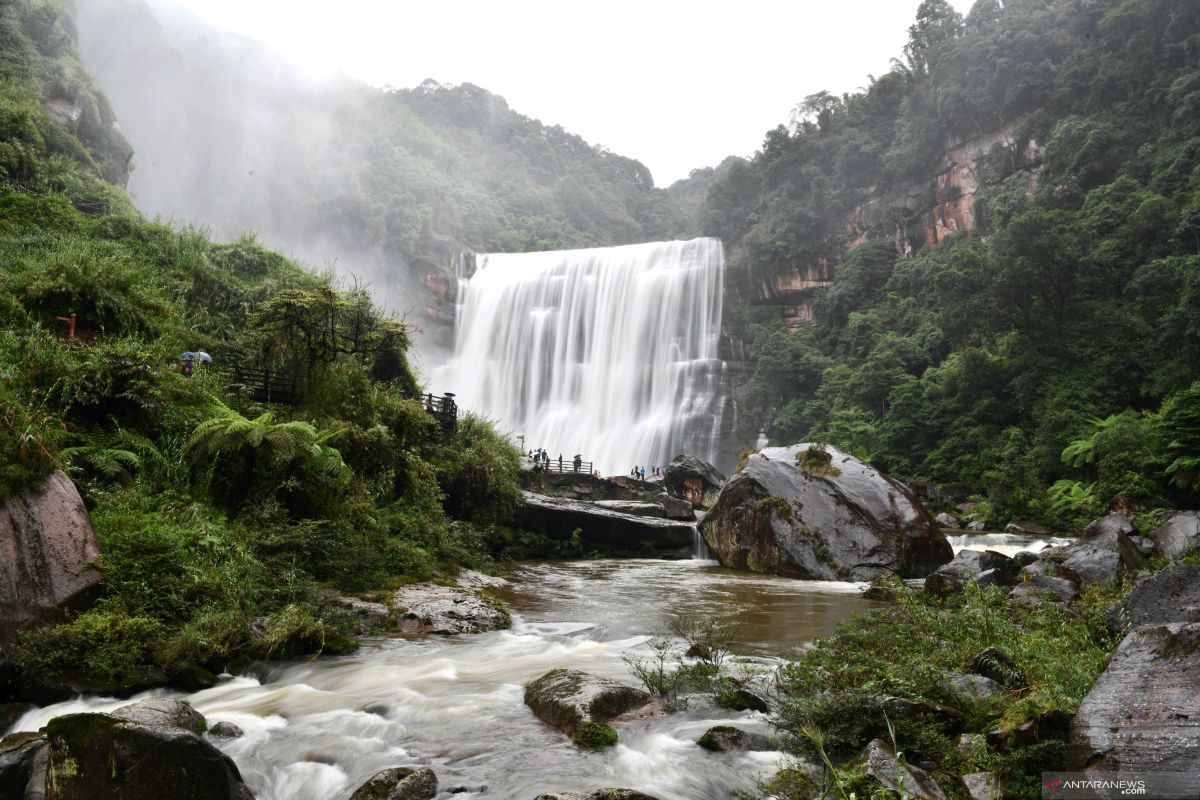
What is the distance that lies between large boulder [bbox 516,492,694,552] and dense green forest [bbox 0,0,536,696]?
1.11 m

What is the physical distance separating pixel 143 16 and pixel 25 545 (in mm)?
84780

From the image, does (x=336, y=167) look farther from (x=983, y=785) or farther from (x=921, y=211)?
(x=983, y=785)

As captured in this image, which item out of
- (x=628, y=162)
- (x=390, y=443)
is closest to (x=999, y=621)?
(x=390, y=443)

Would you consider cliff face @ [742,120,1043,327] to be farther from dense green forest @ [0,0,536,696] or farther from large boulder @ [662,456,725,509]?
dense green forest @ [0,0,536,696]

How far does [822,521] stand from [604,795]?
1180 centimetres

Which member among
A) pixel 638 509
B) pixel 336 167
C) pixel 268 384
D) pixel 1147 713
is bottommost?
pixel 638 509

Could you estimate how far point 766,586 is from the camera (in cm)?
1284

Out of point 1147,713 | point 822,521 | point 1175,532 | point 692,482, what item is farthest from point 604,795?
point 692,482

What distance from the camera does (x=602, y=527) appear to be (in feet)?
61.6

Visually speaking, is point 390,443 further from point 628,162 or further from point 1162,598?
point 628,162

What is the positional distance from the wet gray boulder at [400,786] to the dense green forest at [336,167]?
1830 inches

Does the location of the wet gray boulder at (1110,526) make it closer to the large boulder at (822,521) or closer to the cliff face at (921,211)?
the large boulder at (822,521)

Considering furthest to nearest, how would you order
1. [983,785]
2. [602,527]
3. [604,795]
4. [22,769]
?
[602,527] < [22,769] < [604,795] < [983,785]

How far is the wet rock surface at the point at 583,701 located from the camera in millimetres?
5234
